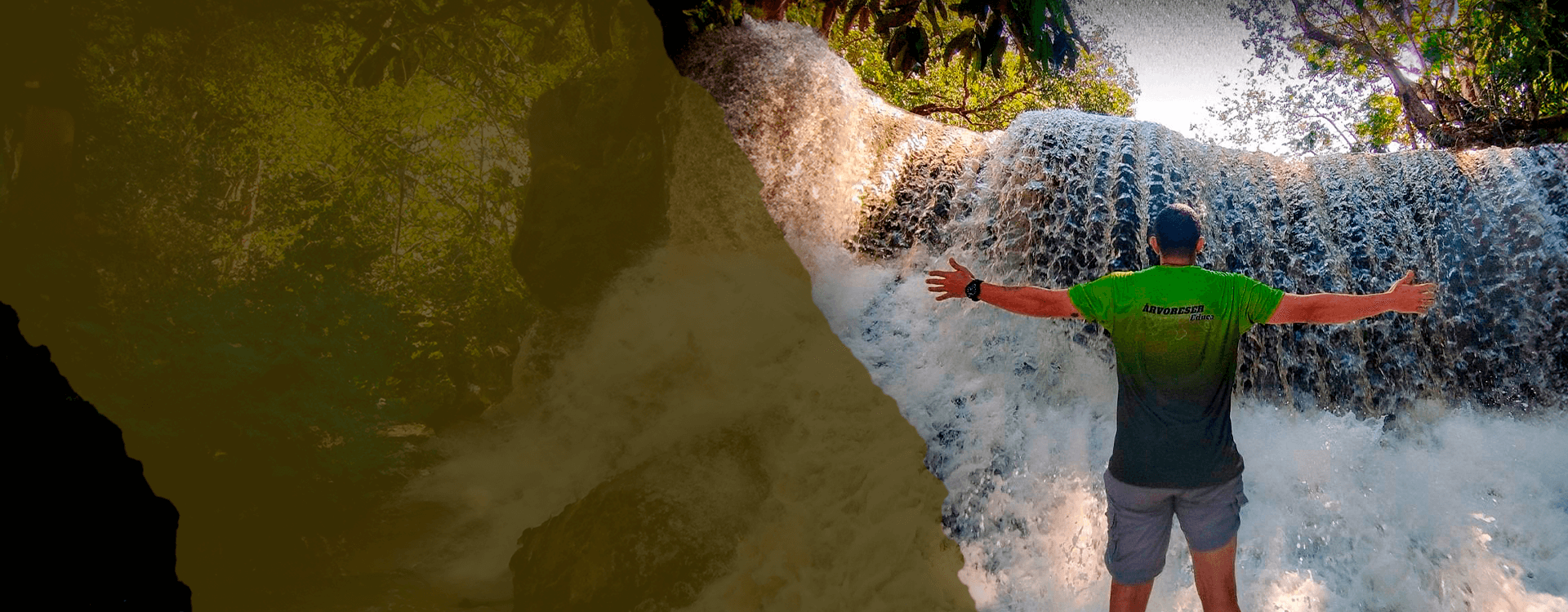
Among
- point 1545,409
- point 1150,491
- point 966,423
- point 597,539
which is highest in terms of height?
point 597,539

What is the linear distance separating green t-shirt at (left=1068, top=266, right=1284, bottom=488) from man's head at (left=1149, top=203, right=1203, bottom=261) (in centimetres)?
4

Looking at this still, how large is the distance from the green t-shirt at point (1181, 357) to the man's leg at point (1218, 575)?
20 cm

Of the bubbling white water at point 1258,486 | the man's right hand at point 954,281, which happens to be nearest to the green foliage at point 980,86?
the bubbling white water at point 1258,486

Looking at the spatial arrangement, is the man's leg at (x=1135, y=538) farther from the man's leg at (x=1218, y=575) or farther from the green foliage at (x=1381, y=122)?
the green foliage at (x=1381, y=122)

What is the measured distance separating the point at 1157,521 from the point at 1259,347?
78.5 inches

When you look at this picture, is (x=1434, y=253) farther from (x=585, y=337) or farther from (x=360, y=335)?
(x=360, y=335)

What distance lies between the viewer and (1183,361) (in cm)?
175

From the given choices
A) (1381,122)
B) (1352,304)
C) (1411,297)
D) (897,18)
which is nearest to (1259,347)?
(1411,297)

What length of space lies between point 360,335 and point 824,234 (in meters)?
5.54

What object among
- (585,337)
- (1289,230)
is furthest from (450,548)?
(1289,230)

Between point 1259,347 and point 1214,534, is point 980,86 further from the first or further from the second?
point 1214,534

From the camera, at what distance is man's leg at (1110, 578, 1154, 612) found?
1931 millimetres

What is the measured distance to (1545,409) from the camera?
10.4 ft

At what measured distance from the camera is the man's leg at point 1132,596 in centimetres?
193
